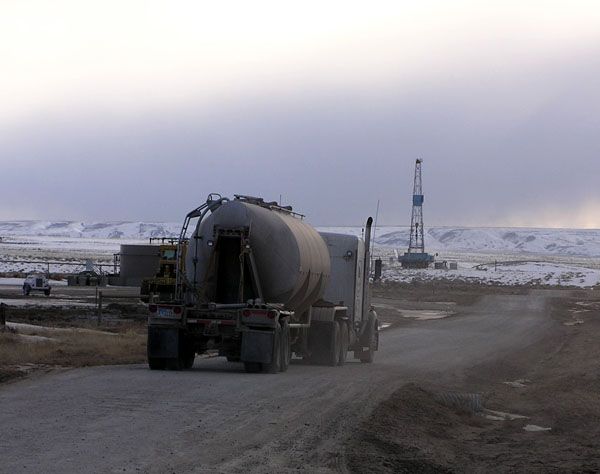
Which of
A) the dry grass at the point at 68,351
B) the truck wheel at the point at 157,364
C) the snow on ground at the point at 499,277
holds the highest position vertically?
the snow on ground at the point at 499,277

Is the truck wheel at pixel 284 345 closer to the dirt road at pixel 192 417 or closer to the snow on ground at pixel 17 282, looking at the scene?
the dirt road at pixel 192 417

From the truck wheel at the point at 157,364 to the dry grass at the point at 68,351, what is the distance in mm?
1850

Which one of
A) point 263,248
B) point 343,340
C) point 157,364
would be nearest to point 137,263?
point 343,340

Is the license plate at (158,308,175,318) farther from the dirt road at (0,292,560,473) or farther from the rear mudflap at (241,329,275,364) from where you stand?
the rear mudflap at (241,329,275,364)

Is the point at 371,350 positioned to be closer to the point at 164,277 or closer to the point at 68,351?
the point at 68,351

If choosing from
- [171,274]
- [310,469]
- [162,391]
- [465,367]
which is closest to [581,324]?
[171,274]

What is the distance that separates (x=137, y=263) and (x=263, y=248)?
5507 cm

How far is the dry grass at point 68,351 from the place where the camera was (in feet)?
74.2

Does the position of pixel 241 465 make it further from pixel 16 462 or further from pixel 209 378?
pixel 209 378

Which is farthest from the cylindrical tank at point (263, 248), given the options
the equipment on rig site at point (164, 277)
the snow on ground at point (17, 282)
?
the snow on ground at point (17, 282)

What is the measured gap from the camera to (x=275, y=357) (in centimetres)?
2142

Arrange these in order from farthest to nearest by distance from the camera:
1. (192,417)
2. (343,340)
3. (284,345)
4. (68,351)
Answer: (343,340) → (68,351) → (284,345) → (192,417)

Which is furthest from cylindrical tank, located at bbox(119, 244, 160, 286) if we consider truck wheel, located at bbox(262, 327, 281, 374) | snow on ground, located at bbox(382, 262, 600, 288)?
truck wheel, located at bbox(262, 327, 281, 374)

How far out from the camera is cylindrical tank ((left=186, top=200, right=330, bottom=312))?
21656mm
